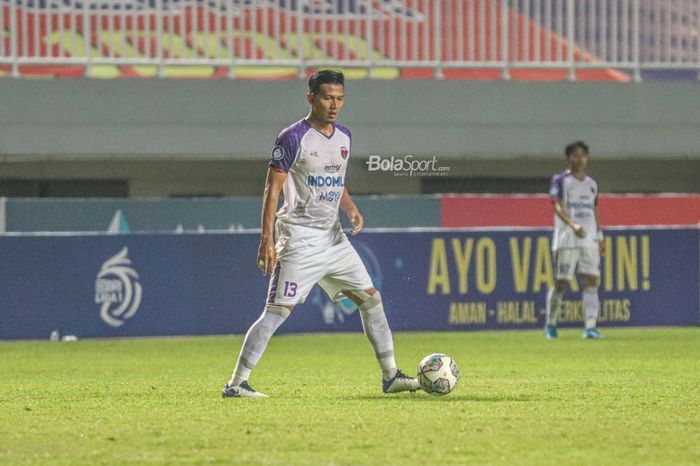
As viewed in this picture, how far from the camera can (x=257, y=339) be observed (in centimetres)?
946

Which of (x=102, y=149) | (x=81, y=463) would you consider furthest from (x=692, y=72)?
(x=81, y=463)

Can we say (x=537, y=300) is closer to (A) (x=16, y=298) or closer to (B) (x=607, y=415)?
(A) (x=16, y=298)

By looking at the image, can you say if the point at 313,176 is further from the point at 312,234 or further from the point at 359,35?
the point at 359,35

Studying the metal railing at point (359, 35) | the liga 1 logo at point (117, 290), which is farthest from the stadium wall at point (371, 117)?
the liga 1 logo at point (117, 290)

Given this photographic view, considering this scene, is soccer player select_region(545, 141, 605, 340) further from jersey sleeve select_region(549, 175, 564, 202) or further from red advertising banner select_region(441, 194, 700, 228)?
red advertising banner select_region(441, 194, 700, 228)

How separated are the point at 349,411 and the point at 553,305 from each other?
8.50m

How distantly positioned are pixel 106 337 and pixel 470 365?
226 inches

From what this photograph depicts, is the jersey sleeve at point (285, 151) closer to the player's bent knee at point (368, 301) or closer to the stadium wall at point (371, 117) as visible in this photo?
the player's bent knee at point (368, 301)

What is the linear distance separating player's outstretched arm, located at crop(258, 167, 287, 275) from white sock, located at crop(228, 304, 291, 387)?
0.95ft

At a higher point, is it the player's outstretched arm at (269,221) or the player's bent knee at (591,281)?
the player's outstretched arm at (269,221)

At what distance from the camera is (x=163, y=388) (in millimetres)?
10773

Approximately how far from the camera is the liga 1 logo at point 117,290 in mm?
17406

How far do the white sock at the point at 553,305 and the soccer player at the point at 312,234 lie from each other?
730 cm

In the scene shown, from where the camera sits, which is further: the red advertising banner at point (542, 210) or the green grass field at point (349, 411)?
the red advertising banner at point (542, 210)
